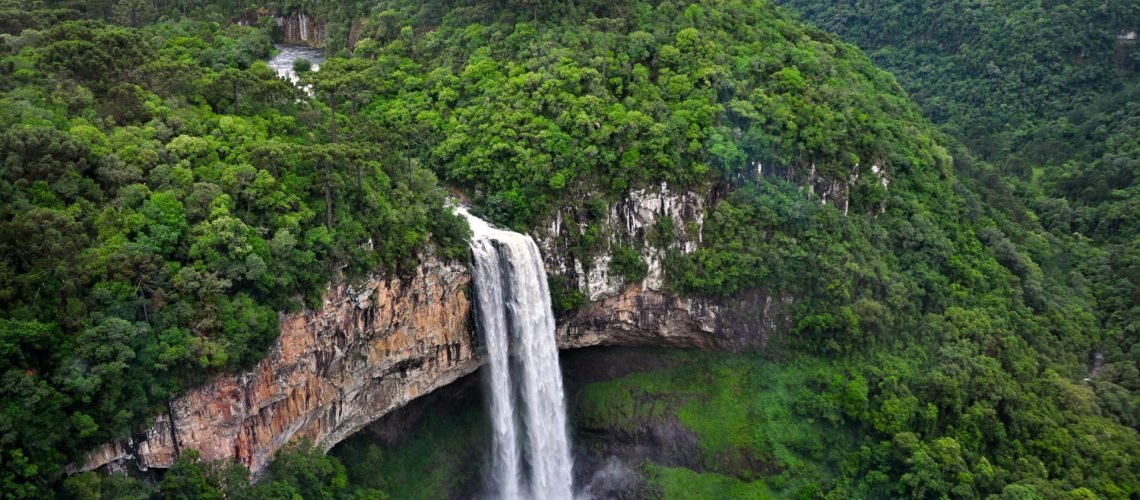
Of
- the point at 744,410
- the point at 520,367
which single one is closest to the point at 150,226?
the point at 520,367

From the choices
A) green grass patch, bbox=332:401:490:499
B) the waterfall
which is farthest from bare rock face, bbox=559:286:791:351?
green grass patch, bbox=332:401:490:499

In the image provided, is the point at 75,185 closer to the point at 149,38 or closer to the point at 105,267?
the point at 105,267

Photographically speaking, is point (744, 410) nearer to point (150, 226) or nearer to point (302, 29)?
point (150, 226)

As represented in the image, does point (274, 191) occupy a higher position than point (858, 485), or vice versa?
point (274, 191)

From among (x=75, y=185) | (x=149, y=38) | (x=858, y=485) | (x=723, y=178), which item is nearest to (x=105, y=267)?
(x=75, y=185)

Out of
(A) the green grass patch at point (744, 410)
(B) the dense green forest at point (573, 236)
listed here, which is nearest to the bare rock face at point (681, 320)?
(B) the dense green forest at point (573, 236)
